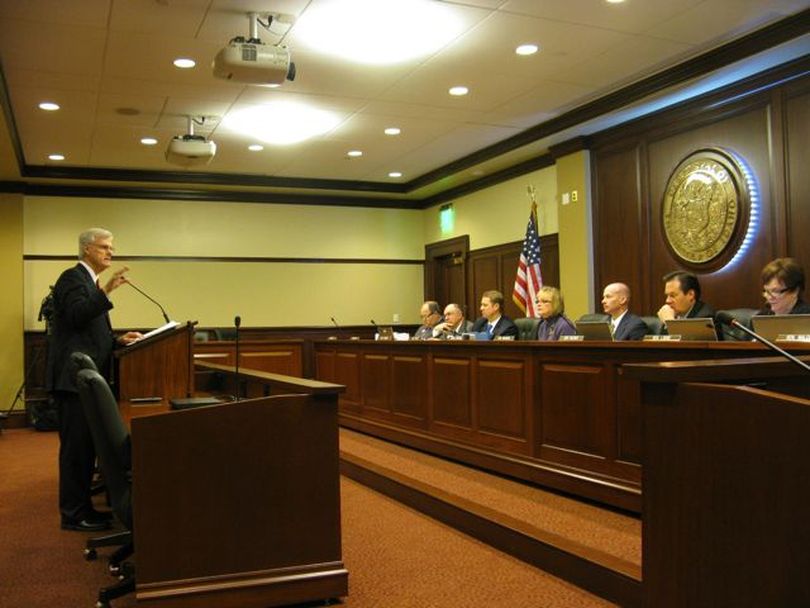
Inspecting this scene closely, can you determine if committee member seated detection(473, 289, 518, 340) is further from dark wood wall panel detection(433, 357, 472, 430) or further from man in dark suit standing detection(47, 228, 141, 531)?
man in dark suit standing detection(47, 228, 141, 531)

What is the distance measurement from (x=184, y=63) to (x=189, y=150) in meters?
1.29

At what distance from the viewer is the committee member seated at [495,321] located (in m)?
6.39

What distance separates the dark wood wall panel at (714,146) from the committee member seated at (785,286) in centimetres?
141

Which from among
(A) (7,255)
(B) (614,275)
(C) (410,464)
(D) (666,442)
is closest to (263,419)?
(D) (666,442)

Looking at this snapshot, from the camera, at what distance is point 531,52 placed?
5719 mm

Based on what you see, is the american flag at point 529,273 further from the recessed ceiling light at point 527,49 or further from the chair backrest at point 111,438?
the chair backrest at point 111,438

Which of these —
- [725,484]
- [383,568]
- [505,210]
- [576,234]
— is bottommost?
[383,568]

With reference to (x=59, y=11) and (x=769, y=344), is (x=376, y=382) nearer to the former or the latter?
(x=59, y=11)

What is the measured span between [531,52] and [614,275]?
261cm

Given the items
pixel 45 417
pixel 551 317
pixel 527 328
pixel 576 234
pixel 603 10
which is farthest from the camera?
pixel 45 417

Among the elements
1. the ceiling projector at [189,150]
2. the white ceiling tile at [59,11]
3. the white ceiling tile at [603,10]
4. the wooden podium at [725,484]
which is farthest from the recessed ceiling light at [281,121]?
the wooden podium at [725,484]

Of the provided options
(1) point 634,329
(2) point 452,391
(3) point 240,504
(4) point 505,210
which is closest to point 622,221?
(4) point 505,210

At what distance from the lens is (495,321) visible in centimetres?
662

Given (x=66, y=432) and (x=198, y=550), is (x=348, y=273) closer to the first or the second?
(x=66, y=432)
